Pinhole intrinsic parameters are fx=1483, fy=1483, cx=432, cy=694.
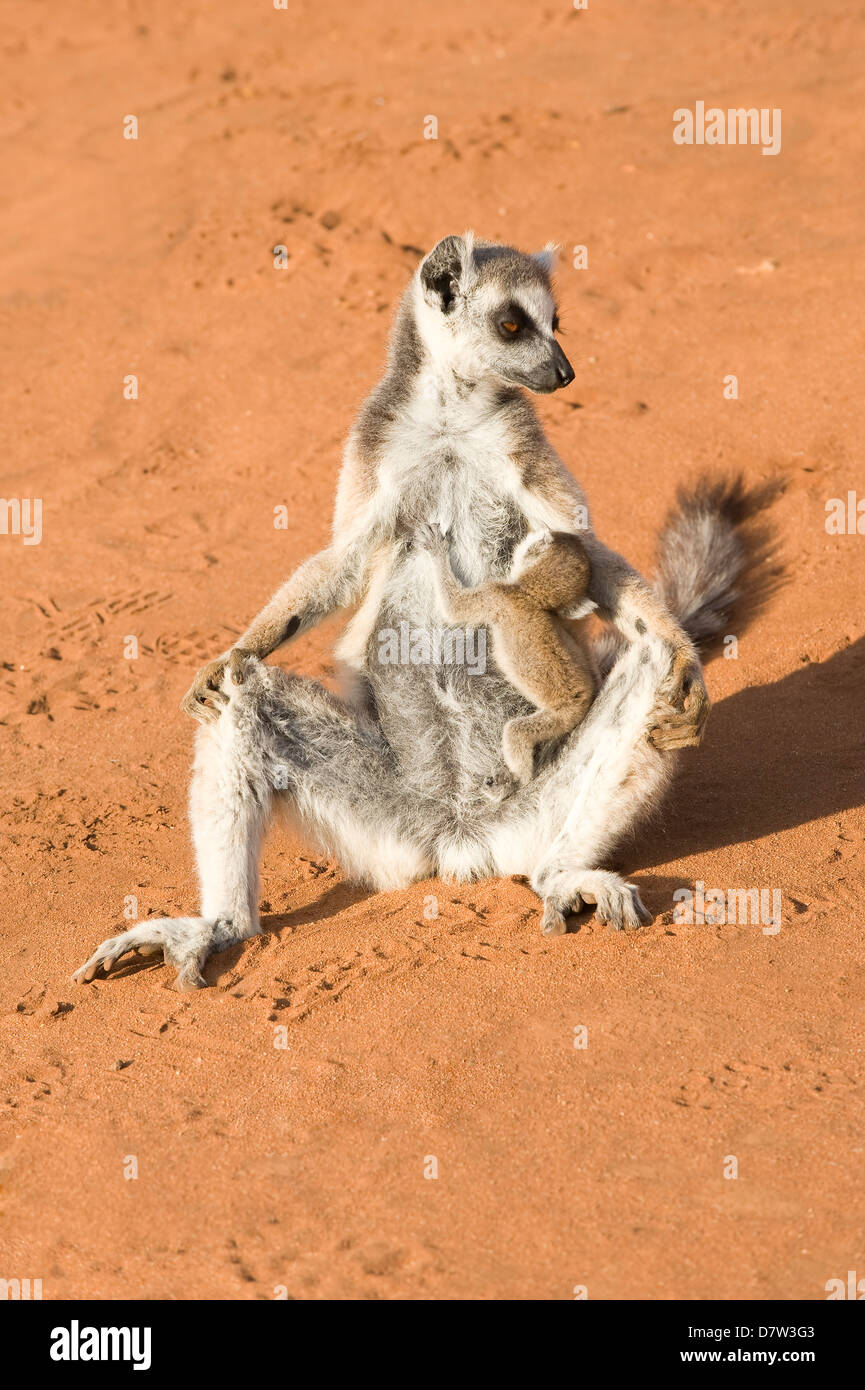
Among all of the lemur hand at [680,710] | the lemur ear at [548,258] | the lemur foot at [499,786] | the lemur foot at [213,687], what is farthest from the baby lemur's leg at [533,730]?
the lemur ear at [548,258]

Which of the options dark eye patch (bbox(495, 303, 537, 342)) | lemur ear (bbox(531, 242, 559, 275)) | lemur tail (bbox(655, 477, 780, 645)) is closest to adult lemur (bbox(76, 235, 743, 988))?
dark eye patch (bbox(495, 303, 537, 342))

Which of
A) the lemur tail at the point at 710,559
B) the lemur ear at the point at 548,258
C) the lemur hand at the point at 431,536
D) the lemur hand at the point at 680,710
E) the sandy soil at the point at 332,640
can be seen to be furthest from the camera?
the lemur tail at the point at 710,559

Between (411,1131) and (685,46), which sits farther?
(685,46)

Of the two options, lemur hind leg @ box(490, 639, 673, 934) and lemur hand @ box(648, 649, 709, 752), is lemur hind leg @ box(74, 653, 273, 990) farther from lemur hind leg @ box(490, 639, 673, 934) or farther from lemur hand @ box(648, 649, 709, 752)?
lemur hand @ box(648, 649, 709, 752)

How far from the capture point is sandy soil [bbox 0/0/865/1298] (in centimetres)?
419

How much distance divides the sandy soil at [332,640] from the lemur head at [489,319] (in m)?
2.00

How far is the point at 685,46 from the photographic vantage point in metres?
14.4

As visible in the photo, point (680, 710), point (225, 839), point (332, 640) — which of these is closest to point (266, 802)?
point (225, 839)

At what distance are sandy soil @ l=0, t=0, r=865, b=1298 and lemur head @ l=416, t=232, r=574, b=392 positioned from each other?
6.55 feet

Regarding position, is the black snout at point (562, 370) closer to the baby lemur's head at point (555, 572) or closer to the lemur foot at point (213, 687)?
the baby lemur's head at point (555, 572)

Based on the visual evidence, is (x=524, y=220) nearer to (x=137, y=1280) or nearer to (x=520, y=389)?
(x=520, y=389)

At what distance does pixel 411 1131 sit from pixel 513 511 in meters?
2.50

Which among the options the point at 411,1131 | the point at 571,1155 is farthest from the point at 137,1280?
the point at 571,1155

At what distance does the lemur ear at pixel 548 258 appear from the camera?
614cm
